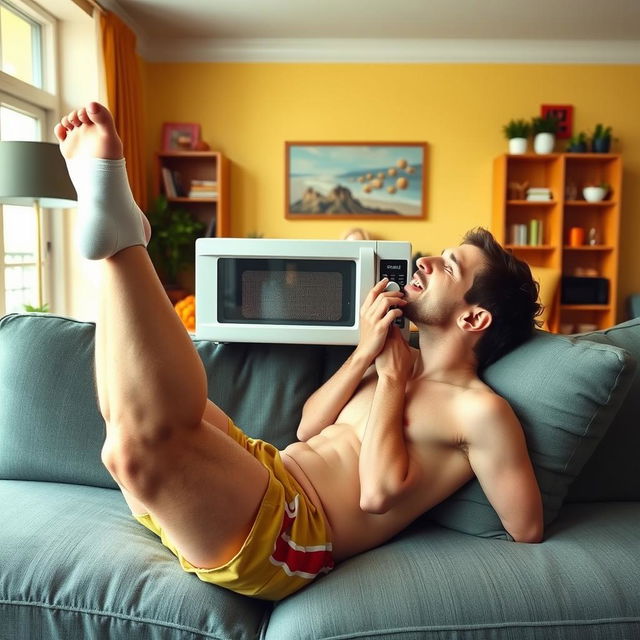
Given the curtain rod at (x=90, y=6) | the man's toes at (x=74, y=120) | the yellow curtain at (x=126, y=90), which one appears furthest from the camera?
the yellow curtain at (x=126, y=90)

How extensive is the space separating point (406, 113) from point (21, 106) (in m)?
2.65

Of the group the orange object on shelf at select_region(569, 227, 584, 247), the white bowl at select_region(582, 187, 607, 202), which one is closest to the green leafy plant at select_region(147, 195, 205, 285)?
the orange object on shelf at select_region(569, 227, 584, 247)

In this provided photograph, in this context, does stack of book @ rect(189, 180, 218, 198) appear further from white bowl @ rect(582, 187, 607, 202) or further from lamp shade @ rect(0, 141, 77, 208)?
white bowl @ rect(582, 187, 607, 202)

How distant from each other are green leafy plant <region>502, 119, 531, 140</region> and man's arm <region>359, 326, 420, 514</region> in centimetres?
383

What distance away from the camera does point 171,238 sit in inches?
182

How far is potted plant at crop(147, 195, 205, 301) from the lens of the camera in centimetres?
461

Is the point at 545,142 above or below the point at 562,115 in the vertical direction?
below

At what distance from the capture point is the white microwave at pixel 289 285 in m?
1.41

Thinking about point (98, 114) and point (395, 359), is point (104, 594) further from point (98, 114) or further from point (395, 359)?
point (98, 114)

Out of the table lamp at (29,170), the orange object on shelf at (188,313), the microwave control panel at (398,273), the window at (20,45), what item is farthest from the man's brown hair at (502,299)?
the window at (20,45)

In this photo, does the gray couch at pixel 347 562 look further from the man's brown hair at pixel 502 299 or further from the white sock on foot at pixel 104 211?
the white sock on foot at pixel 104 211

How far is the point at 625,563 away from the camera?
114 cm

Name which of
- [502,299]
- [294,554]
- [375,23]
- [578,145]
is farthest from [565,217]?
[294,554]

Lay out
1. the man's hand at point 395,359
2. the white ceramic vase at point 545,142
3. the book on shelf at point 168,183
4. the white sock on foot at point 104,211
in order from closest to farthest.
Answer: the white sock on foot at point 104,211
the man's hand at point 395,359
the white ceramic vase at point 545,142
the book on shelf at point 168,183
